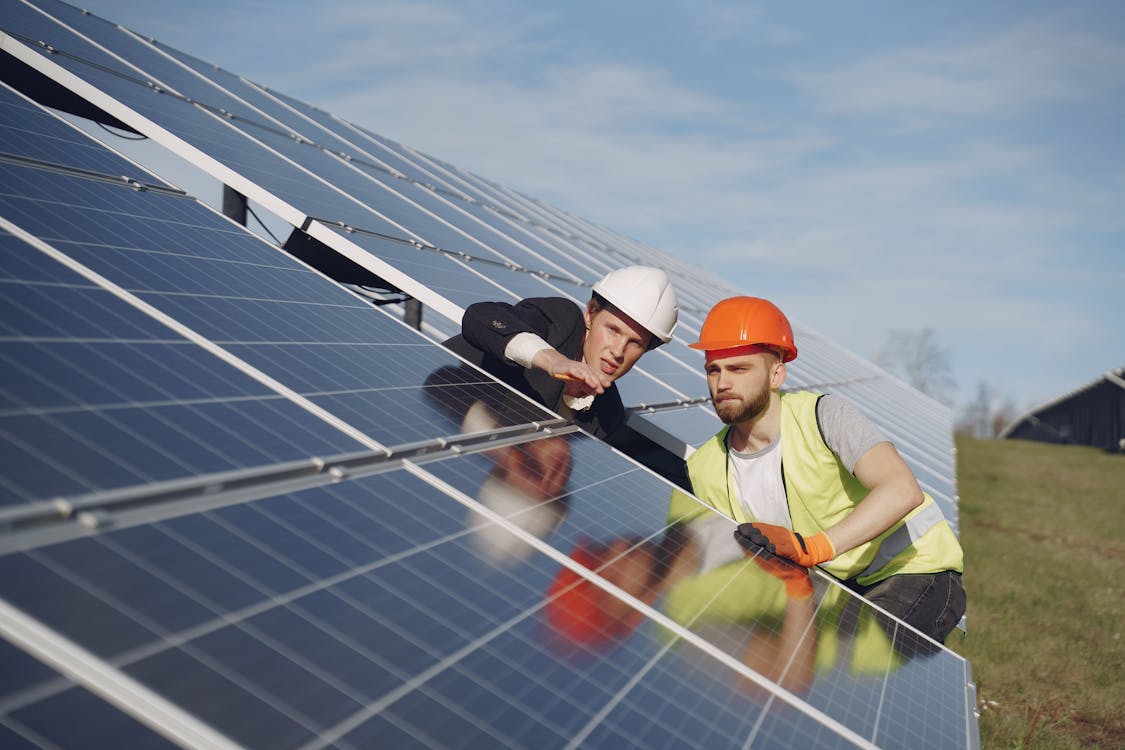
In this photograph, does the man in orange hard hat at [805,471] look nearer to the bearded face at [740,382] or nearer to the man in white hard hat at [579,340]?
the bearded face at [740,382]

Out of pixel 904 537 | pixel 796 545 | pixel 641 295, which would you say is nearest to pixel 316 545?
pixel 796 545

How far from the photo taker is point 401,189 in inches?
431

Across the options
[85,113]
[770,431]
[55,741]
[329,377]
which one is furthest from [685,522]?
[85,113]

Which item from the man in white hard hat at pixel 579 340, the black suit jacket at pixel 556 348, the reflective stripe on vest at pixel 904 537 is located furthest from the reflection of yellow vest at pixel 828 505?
the man in white hard hat at pixel 579 340

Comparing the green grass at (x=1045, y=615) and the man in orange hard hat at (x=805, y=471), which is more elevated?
the man in orange hard hat at (x=805, y=471)

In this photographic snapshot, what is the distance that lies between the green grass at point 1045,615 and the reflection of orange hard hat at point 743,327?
469 centimetres

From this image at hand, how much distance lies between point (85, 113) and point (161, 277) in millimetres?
5228

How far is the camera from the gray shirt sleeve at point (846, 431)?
564 centimetres

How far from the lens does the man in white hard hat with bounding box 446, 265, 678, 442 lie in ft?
19.2

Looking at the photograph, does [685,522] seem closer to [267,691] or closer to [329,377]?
[329,377]

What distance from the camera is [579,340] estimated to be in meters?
6.68

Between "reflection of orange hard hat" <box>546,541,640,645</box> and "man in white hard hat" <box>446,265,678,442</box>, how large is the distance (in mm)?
2027

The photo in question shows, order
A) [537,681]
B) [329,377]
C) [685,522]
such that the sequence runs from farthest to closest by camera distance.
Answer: [685,522] < [329,377] < [537,681]

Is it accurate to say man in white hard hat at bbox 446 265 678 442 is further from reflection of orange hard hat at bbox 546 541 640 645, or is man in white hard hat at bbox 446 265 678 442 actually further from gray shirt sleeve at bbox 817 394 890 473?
reflection of orange hard hat at bbox 546 541 640 645
